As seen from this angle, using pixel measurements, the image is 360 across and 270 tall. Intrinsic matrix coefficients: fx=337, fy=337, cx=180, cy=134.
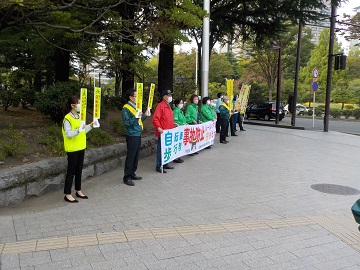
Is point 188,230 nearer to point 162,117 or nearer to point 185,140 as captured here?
point 162,117

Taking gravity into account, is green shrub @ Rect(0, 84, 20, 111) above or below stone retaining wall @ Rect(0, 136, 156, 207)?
above

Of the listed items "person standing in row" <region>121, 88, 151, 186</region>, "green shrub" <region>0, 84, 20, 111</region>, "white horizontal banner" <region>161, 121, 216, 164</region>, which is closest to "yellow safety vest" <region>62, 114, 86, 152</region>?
"person standing in row" <region>121, 88, 151, 186</region>

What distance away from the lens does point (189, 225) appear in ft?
15.2

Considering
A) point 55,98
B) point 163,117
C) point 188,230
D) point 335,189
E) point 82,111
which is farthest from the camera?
point 55,98

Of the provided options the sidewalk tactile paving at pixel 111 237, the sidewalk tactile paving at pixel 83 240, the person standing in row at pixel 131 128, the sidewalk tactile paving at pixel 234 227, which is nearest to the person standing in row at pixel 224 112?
the person standing in row at pixel 131 128

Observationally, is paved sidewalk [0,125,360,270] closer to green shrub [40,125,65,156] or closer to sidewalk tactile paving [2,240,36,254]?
sidewalk tactile paving [2,240,36,254]

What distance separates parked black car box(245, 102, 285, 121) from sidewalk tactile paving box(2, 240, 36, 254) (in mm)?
28479

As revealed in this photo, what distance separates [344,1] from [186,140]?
992 cm

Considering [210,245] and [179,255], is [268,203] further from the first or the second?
[179,255]

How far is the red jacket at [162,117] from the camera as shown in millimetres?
7516

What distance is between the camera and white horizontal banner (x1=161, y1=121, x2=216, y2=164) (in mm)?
7859

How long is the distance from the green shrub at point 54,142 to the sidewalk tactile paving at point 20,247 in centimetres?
278

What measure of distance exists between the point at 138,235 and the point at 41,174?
239cm

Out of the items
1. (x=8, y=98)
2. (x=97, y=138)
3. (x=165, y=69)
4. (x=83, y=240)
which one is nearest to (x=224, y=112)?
(x=165, y=69)
